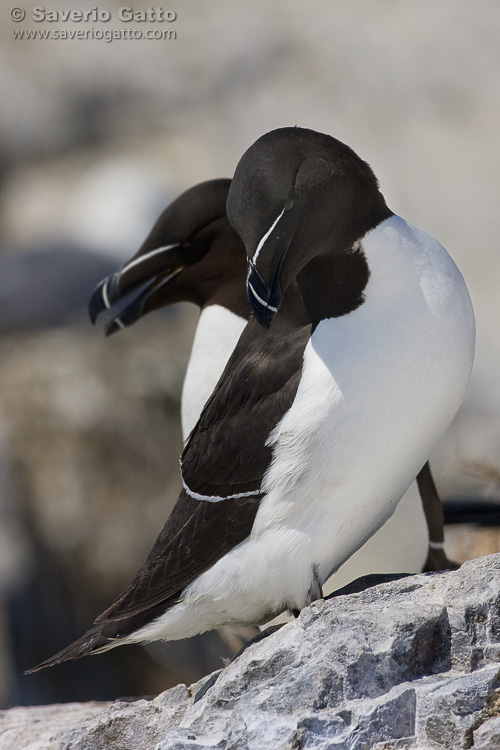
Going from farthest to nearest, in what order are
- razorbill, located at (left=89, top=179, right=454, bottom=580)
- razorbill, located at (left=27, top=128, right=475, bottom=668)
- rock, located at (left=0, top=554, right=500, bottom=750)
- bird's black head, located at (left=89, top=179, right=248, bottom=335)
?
bird's black head, located at (left=89, top=179, right=248, bottom=335) → razorbill, located at (left=89, top=179, right=454, bottom=580) → razorbill, located at (left=27, top=128, right=475, bottom=668) → rock, located at (left=0, top=554, right=500, bottom=750)

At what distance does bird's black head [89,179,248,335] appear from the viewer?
3.51 meters

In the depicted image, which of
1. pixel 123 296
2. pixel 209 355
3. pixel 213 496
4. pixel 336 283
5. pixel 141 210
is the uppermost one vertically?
pixel 141 210

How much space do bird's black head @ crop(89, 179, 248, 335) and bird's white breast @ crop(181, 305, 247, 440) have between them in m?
0.13

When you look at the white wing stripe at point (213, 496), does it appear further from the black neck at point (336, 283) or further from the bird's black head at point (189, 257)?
the bird's black head at point (189, 257)

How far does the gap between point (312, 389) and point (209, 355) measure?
43.9 inches

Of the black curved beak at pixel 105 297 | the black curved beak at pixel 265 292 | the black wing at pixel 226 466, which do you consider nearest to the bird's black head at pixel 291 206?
the black curved beak at pixel 265 292

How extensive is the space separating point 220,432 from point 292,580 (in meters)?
0.42

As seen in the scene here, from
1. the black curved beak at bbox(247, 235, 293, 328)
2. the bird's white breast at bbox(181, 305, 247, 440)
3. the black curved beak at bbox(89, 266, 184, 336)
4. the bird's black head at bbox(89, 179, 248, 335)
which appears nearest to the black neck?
the black curved beak at bbox(247, 235, 293, 328)

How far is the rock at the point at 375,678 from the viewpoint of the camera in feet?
6.12

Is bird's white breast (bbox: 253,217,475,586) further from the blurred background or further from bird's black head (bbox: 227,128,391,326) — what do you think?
the blurred background

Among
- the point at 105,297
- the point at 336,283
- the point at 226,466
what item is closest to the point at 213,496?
the point at 226,466

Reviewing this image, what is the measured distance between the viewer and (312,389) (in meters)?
2.27

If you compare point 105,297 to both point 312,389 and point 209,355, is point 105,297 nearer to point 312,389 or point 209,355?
point 209,355

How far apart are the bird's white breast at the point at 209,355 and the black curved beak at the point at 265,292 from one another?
1200mm
